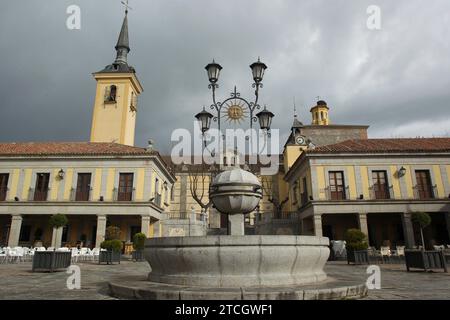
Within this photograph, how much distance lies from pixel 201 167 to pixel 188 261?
38.3 metres

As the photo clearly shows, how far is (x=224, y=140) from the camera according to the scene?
11102mm

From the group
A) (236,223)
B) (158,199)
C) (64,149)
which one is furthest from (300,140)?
(236,223)

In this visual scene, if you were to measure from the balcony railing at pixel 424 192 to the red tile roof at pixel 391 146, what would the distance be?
287 centimetres

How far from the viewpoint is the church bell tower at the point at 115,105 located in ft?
109

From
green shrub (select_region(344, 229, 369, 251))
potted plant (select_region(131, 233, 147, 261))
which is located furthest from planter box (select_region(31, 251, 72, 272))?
green shrub (select_region(344, 229, 369, 251))

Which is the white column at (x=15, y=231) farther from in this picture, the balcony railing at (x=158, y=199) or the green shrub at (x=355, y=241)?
the green shrub at (x=355, y=241)

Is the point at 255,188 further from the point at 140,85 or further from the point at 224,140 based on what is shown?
the point at 140,85

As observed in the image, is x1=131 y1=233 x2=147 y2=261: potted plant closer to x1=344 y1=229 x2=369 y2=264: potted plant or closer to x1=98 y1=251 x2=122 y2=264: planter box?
x1=98 y1=251 x2=122 y2=264: planter box

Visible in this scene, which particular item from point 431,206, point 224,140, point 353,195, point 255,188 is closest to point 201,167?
point 353,195

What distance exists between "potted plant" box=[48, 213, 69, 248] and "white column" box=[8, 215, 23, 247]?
2671 millimetres

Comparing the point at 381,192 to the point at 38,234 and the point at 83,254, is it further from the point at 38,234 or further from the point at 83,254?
the point at 38,234

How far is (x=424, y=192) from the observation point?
931 inches

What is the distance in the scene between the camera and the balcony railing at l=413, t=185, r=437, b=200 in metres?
23.4

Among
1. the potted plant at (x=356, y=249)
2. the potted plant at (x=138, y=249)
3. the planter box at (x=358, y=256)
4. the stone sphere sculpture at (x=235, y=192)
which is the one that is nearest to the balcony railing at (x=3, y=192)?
the potted plant at (x=138, y=249)
